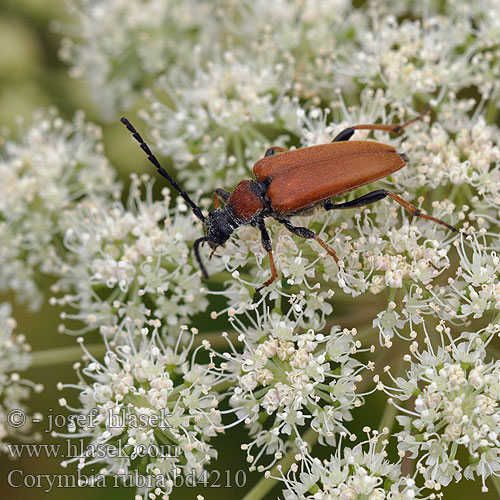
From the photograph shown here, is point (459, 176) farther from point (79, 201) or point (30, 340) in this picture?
point (30, 340)

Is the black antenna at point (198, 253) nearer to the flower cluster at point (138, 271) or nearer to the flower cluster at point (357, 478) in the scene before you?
the flower cluster at point (138, 271)

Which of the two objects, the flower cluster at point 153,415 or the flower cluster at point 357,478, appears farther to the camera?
the flower cluster at point 153,415

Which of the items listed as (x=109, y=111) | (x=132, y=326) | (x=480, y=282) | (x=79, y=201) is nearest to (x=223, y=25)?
(x=109, y=111)

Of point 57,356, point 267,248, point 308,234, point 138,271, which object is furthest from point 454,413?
point 57,356

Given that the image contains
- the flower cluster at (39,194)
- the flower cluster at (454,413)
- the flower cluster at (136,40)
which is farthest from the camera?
the flower cluster at (136,40)

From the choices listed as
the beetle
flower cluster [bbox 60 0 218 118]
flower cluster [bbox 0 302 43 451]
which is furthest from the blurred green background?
the beetle

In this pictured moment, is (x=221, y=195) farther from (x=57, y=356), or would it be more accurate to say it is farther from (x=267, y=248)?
(x=57, y=356)

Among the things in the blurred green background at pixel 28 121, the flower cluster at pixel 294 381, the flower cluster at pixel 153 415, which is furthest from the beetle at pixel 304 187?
the blurred green background at pixel 28 121
